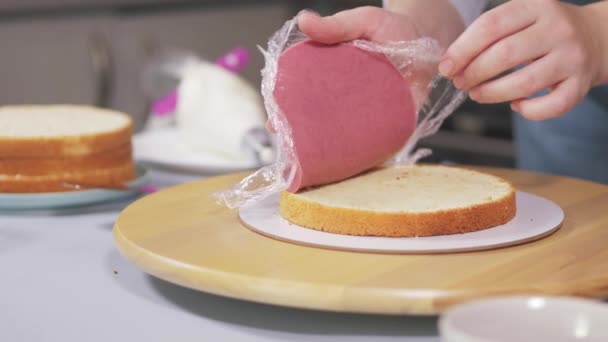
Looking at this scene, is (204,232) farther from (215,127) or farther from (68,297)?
(215,127)

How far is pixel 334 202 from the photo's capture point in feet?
3.10

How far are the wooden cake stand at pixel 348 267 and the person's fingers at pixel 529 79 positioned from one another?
15cm

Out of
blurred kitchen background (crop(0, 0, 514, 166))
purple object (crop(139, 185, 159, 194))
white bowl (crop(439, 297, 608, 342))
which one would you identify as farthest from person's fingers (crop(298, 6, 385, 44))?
blurred kitchen background (crop(0, 0, 514, 166))

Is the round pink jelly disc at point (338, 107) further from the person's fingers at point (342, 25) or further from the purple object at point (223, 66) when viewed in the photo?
the purple object at point (223, 66)

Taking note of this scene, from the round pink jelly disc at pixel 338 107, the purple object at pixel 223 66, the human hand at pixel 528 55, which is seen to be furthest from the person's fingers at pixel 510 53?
the purple object at pixel 223 66

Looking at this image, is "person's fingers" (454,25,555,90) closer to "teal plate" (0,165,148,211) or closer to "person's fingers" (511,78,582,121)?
"person's fingers" (511,78,582,121)

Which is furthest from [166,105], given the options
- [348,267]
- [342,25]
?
[348,267]

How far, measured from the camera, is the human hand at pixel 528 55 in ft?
3.09

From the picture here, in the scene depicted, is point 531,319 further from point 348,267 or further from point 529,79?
point 529,79

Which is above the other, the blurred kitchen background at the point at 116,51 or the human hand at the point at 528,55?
the human hand at the point at 528,55

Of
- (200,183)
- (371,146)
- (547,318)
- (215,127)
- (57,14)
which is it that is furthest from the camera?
(57,14)

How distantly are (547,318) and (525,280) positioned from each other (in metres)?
0.23

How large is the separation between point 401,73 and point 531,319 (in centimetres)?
59

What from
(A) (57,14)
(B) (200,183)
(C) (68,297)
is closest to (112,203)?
(B) (200,183)
